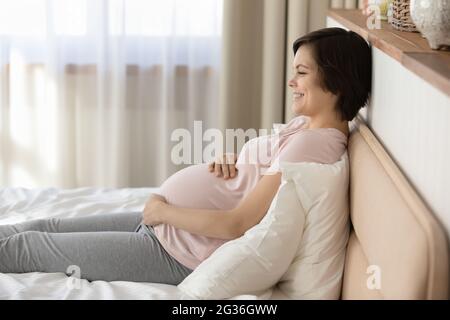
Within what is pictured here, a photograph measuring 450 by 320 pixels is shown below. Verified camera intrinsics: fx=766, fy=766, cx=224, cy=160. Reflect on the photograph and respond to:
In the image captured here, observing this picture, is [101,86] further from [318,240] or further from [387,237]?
[387,237]

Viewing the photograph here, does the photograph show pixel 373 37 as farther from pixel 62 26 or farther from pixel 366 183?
pixel 62 26

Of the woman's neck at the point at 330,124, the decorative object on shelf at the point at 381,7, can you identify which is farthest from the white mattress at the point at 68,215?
the decorative object on shelf at the point at 381,7

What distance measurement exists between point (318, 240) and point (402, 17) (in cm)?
63

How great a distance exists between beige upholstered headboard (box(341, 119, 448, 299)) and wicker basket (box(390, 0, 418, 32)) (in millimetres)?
280

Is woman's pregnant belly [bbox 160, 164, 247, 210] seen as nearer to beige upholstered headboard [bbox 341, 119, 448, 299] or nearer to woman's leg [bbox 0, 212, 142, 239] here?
woman's leg [bbox 0, 212, 142, 239]

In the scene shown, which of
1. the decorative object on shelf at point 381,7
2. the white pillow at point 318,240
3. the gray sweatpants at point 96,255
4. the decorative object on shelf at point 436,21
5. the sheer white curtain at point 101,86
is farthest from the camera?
the sheer white curtain at point 101,86

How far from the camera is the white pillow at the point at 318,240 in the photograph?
1.61 metres

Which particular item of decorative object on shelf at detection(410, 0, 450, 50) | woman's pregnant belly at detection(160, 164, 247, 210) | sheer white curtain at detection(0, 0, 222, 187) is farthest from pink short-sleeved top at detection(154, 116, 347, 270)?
sheer white curtain at detection(0, 0, 222, 187)

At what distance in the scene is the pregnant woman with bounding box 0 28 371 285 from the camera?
5.90 ft

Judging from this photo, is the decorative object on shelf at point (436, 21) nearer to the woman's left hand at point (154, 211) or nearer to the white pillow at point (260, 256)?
the white pillow at point (260, 256)

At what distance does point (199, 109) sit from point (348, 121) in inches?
64.9

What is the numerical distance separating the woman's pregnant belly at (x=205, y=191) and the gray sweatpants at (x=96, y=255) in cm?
11

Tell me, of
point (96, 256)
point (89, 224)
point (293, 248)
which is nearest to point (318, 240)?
point (293, 248)

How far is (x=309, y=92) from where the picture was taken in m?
1.85
